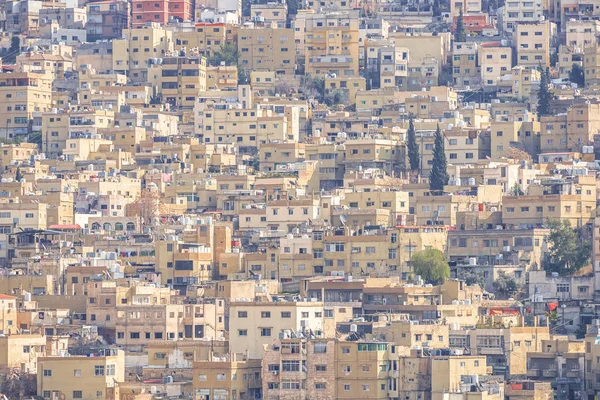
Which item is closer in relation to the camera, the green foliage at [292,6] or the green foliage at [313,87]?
the green foliage at [313,87]

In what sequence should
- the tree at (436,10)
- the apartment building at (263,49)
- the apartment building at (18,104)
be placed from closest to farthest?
the apartment building at (18,104) < the apartment building at (263,49) < the tree at (436,10)

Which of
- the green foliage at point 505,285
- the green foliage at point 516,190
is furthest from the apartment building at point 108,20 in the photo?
the green foliage at point 505,285

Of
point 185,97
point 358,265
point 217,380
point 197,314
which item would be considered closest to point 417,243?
point 358,265

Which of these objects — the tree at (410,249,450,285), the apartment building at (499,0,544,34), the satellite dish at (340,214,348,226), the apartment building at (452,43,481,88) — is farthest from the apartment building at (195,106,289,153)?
the tree at (410,249,450,285)

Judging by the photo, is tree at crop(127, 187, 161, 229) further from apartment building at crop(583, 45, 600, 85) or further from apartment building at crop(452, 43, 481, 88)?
apartment building at crop(452, 43, 481, 88)

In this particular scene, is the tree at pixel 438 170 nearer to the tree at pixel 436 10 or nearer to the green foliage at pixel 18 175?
the green foliage at pixel 18 175

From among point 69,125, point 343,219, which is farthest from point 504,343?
point 69,125
